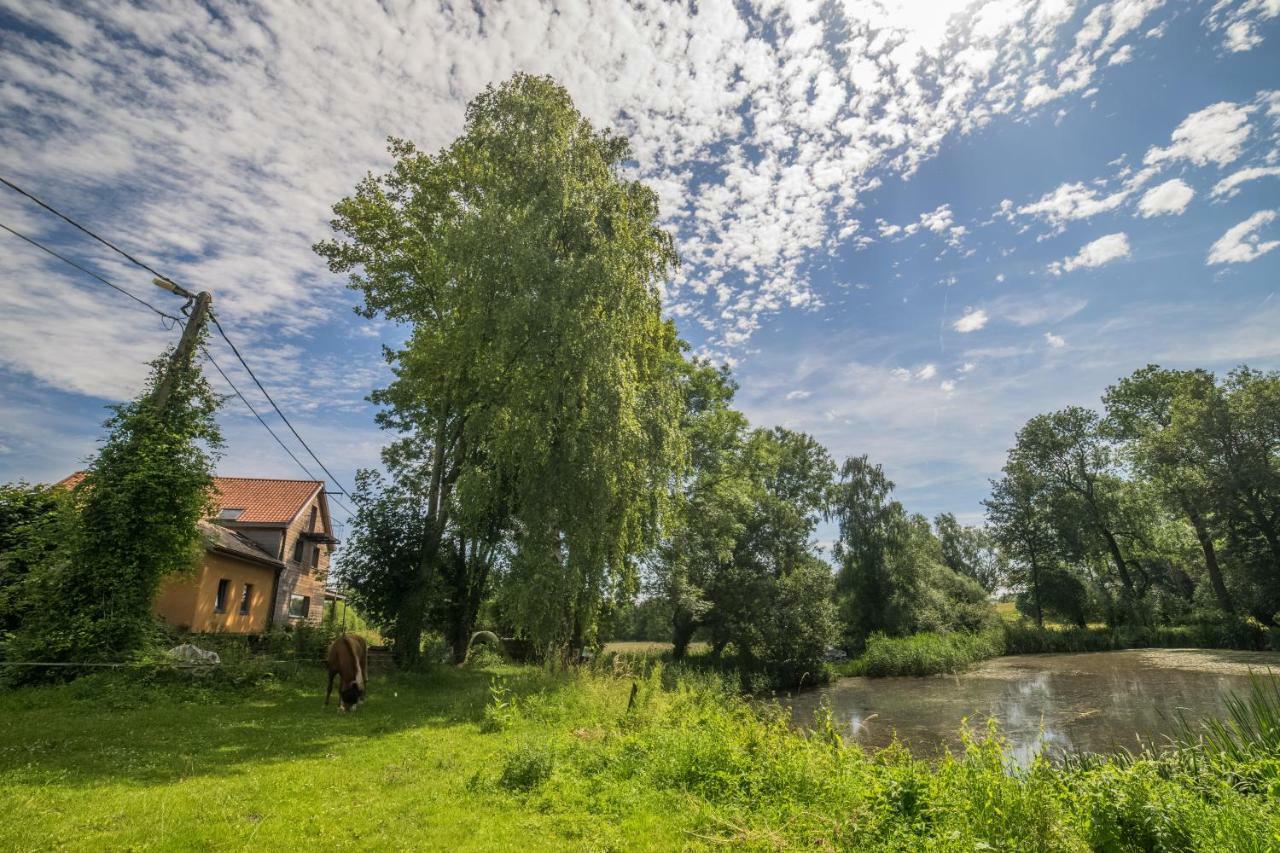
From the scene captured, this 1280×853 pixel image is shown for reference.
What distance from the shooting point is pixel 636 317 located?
17891mm

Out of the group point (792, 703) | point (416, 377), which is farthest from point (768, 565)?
point (416, 377)

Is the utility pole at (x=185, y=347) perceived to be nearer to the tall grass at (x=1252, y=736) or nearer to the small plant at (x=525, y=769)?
the small plant at (x=525, y=769)

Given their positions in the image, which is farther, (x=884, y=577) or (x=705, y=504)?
(x=884, y=577)

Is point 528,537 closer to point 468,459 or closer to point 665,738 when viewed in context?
point 468,459

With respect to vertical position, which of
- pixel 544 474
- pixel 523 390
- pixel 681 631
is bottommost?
pixel 681 631

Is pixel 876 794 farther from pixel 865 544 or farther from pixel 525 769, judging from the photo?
pixel 865 544

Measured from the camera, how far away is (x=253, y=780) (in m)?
7.16

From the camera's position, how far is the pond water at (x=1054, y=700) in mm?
13656

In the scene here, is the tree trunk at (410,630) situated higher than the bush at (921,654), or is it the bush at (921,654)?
the tree trunk at (410,630)

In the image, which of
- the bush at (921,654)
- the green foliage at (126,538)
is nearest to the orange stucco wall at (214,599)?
the green foliage at (126,538)

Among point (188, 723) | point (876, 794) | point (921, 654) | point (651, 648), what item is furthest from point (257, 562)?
point (921, 654)

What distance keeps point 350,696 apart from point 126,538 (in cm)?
678

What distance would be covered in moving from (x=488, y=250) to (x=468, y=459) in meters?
7.28

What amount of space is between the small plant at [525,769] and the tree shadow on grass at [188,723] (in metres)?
3.18
